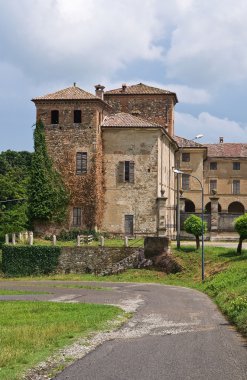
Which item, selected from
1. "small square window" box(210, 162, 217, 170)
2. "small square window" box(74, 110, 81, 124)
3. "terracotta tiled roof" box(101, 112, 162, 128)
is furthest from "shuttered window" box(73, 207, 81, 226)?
"small square window" box(210, 162, 217, 170)

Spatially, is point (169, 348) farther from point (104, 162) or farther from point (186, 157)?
point (186, 157)

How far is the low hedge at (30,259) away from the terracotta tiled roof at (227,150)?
40.4m

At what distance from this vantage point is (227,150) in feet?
273

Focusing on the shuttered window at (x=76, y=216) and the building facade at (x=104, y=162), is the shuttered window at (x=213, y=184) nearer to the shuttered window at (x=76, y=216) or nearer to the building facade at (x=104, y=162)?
the building facade at (x=104, y=162)

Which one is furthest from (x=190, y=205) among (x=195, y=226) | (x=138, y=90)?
(x=195, y=226)

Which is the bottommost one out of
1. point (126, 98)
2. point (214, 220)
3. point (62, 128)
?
point (214, 220)

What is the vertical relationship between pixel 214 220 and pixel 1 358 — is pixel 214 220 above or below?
above

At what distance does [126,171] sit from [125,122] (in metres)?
4.35

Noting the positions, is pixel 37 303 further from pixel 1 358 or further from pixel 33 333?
pixel 1 358

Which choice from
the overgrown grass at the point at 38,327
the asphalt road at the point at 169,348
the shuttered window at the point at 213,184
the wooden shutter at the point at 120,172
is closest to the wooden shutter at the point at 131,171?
the wooden shutter at the point at 120,172

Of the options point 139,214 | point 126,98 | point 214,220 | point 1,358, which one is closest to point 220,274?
point 214,220

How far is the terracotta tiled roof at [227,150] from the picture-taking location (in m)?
81.7

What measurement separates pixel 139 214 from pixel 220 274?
17.3 meters

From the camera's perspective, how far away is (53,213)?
5191cm
